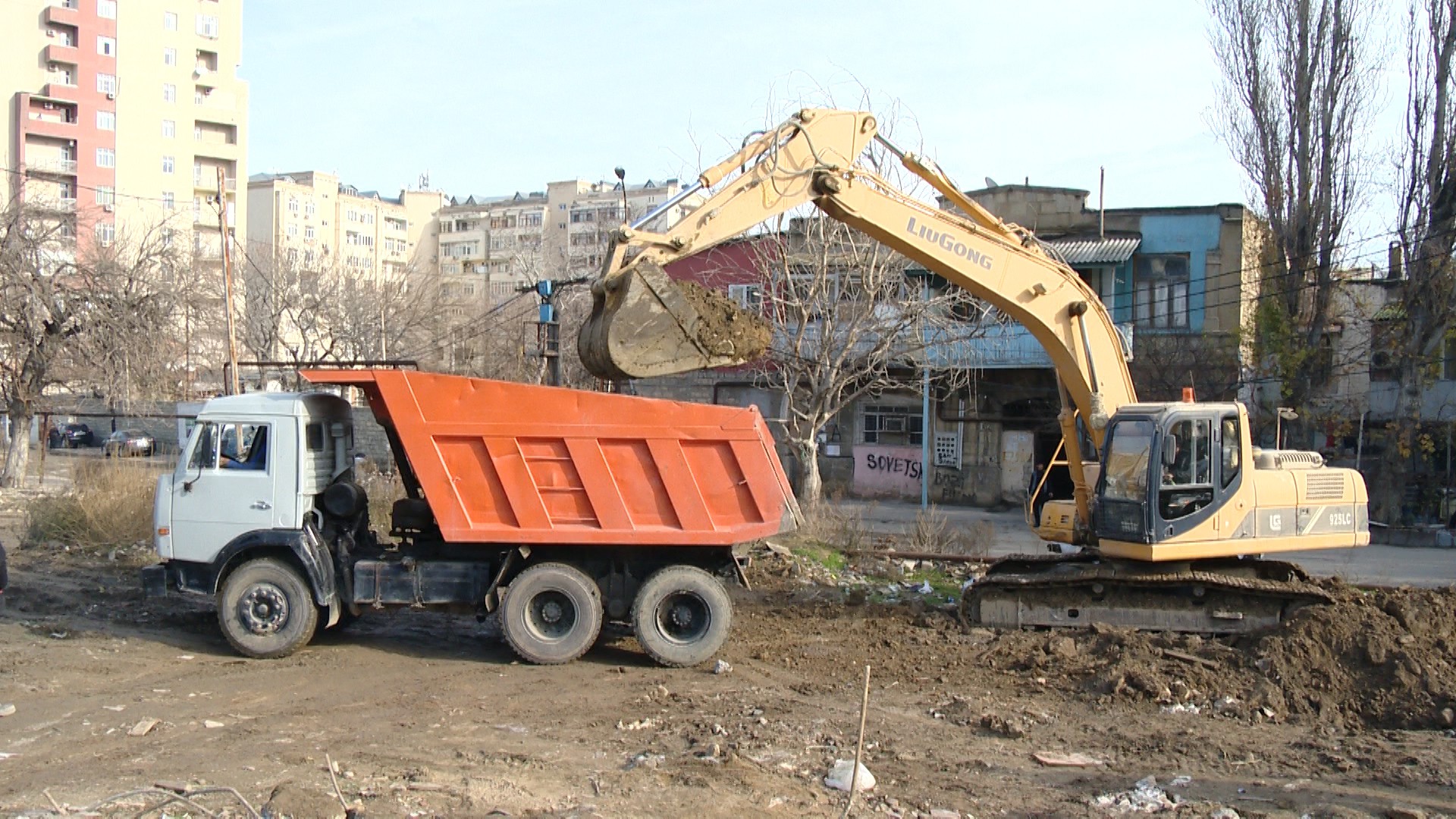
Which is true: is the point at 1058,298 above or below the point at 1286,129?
below

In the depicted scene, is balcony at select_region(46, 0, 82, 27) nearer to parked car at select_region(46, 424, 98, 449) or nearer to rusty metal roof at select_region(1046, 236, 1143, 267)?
parked car at select_region(46, 424, 98, 449)

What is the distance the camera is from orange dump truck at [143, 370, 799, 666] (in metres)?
9.71

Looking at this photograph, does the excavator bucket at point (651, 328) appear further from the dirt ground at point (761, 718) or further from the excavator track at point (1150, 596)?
the excavator track at point (1150, 596)

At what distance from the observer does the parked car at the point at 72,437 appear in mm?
44625

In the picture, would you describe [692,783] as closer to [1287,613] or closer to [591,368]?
[591,368]

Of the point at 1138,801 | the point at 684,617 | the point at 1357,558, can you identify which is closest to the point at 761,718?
the point at 684,617

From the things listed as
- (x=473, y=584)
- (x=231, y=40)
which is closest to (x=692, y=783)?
(x=473, y=584)

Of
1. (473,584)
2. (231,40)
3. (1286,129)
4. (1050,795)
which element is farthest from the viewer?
(231,40)

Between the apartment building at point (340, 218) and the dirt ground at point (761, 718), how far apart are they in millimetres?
72187

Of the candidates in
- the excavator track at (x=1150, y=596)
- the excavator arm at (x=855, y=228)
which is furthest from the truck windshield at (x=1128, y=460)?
the excavator track at (x=1150, y=596)

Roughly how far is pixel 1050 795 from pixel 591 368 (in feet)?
15.4

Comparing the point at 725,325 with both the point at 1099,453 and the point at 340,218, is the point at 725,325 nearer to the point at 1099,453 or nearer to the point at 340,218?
the point at 1099,453

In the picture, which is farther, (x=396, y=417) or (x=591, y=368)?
(x=396, y=417)

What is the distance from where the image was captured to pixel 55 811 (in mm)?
5969
